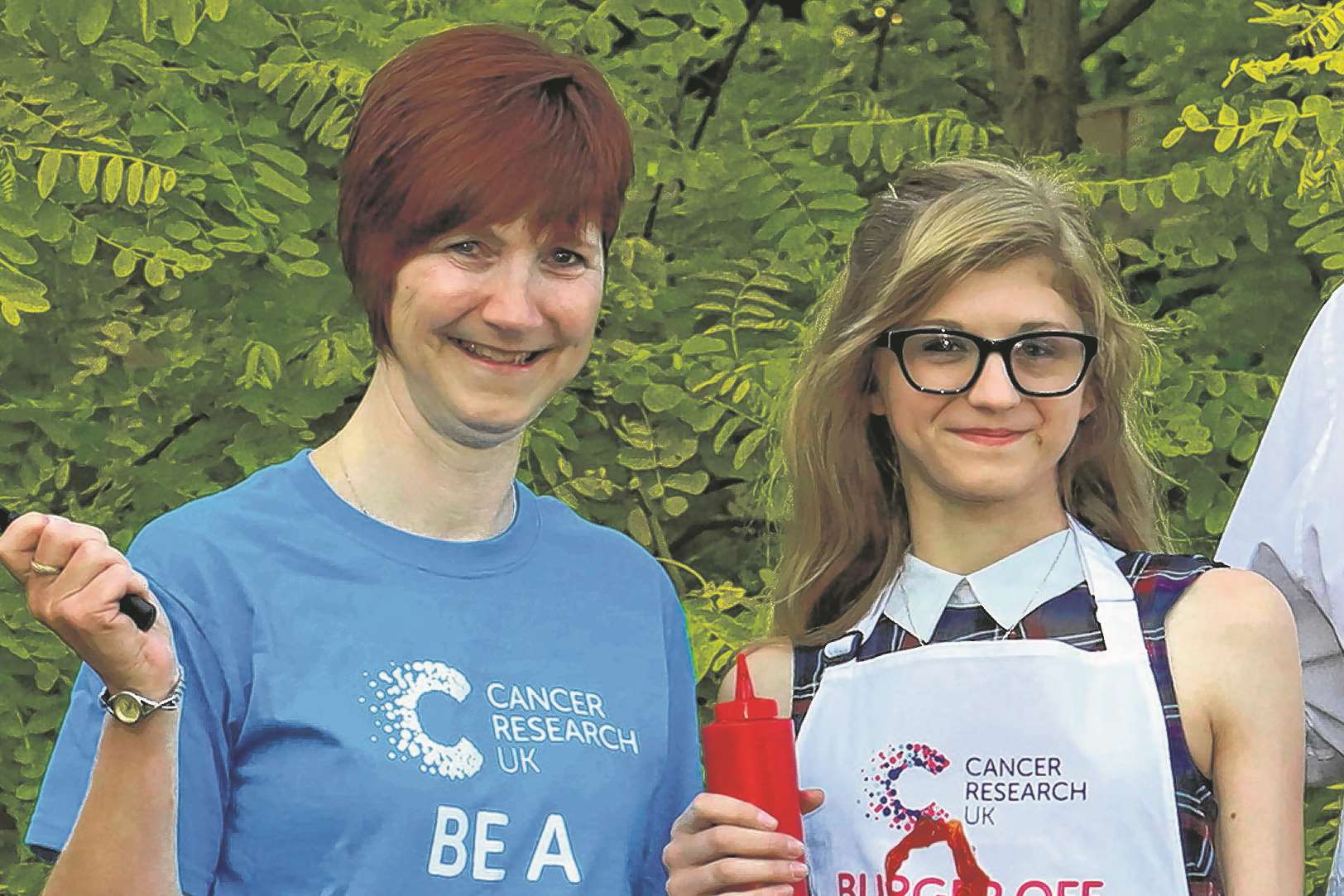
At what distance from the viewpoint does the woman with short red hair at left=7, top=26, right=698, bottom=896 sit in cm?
211

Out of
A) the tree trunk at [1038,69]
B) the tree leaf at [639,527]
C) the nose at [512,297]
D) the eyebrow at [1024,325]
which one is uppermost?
the tree trunk at [1038,69]

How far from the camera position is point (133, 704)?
188 cm

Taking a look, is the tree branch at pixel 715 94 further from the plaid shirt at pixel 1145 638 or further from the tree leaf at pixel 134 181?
the plaid shirt at pixel 1145 638

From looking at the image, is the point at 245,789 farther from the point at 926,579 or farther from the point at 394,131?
the point at 926,579

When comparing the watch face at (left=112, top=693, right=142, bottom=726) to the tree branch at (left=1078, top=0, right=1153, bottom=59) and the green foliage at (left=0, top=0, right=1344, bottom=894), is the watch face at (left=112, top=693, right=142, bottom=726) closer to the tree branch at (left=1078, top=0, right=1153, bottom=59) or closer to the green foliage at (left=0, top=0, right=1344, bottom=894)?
the green foliage at (left=0, top=0, right=1344, bottom=894)

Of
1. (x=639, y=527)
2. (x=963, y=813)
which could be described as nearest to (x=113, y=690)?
(x=963, y=813)

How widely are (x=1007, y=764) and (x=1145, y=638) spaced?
25cm

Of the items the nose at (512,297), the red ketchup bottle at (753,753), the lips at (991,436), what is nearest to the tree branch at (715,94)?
the lips at (991,436)

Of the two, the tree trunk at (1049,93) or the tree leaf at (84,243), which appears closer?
the tree leaf at (84,243)

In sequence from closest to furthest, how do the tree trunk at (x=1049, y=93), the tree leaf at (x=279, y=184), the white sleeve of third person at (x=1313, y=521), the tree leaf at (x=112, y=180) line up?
the white sleeve of third person at (x=1313, y=521) < the tree leaf at (x=112, y=180) < the tree leaf at (x=279, y=184) < the tree trunk at (x=1049, y=93)

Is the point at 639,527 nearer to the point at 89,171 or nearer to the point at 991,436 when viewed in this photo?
the point at 89,171

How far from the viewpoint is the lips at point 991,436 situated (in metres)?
2.53

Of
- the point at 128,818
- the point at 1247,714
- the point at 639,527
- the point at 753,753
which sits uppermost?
the point at 639,527

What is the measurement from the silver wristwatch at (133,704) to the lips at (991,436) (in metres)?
1.12
